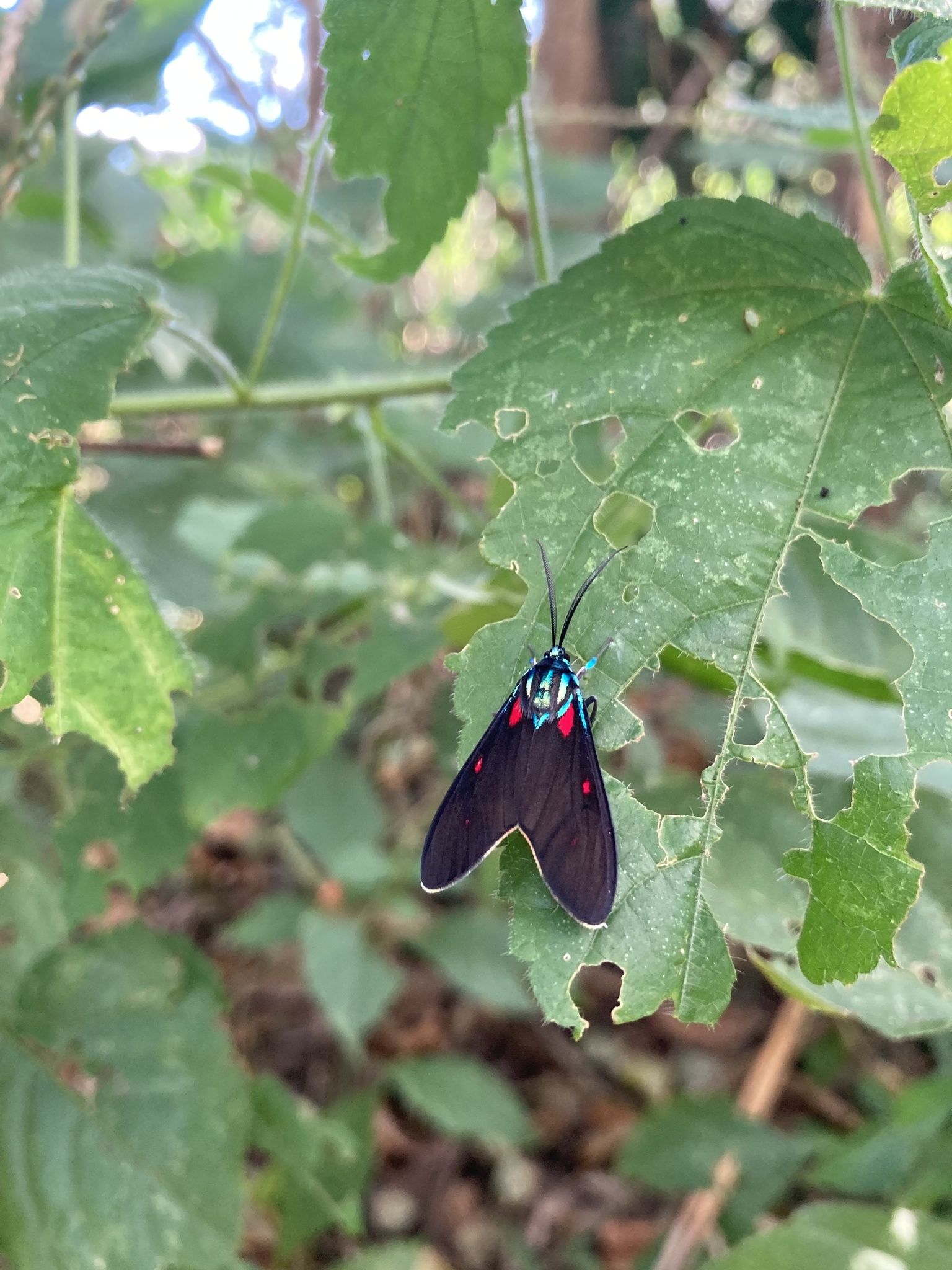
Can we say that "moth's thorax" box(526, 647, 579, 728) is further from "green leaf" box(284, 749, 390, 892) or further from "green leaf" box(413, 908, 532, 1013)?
"green leaf" box(413, 908, 532, 1013)

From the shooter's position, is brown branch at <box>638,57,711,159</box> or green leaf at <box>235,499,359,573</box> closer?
green leaf at <box>235,499,359,573</box>

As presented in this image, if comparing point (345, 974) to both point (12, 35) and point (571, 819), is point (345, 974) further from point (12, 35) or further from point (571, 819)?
point (12, 35)

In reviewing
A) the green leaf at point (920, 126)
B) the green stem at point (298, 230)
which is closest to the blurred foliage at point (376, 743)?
the green leaf at point (920, 126)

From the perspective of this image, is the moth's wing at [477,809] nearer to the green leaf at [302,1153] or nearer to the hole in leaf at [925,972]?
the hole in leaf at [925,972]

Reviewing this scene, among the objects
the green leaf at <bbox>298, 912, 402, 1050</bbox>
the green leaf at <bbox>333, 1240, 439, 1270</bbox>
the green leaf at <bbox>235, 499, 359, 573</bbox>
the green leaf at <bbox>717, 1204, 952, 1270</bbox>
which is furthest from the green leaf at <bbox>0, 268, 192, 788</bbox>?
the green leaf at <bbox>333, 1240, 439, 1270</bbox>

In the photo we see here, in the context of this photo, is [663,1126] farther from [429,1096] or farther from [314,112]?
[314,112]

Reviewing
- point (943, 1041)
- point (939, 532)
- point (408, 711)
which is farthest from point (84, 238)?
point (943, 1041)
